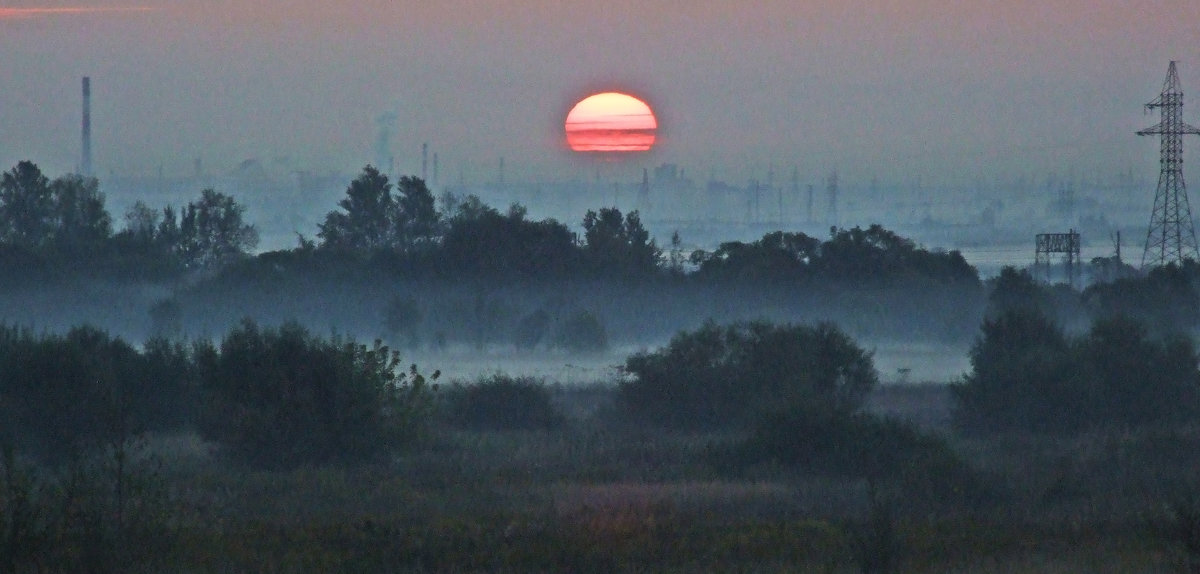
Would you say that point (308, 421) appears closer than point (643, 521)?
No

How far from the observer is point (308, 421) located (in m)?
30.1

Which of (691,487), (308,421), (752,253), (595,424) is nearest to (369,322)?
(752,253)

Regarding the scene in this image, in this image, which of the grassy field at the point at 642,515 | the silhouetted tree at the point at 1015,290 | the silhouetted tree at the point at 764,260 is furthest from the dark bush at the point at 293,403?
the silhouetted tree at the point at 764,260

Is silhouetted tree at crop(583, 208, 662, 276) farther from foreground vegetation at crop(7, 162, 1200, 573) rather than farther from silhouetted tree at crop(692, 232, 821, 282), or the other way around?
foreground vegetation at crop(7, 162, 1200, 573)

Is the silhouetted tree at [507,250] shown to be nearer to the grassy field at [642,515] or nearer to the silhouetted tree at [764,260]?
the silhouetted tree at [764,260]

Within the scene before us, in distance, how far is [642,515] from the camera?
21266mm

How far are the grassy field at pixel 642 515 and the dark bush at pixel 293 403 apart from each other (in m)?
0.69

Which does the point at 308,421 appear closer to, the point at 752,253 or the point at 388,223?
the point at 752,253

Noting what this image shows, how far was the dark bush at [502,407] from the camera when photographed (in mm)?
38188

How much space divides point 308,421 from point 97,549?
14.3 metres

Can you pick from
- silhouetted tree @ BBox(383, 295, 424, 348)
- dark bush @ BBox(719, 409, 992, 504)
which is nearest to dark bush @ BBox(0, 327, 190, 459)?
dark bush @ BBox(719, 409, 992, 504)

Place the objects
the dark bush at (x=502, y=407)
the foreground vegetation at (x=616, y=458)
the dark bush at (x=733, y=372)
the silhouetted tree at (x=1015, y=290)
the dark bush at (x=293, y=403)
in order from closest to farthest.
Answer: the foreground vegetation at (x=616, y=458) → the dark bush at (x=293, y=403) → the dark bush at (x=733, y=372) → the dark bush at (x=502, y=407) → the silhouetted tree at (x=1015, y=290)

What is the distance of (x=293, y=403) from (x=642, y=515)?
10.9 metres

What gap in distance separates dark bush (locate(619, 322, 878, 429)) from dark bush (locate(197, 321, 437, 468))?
8759 mm
